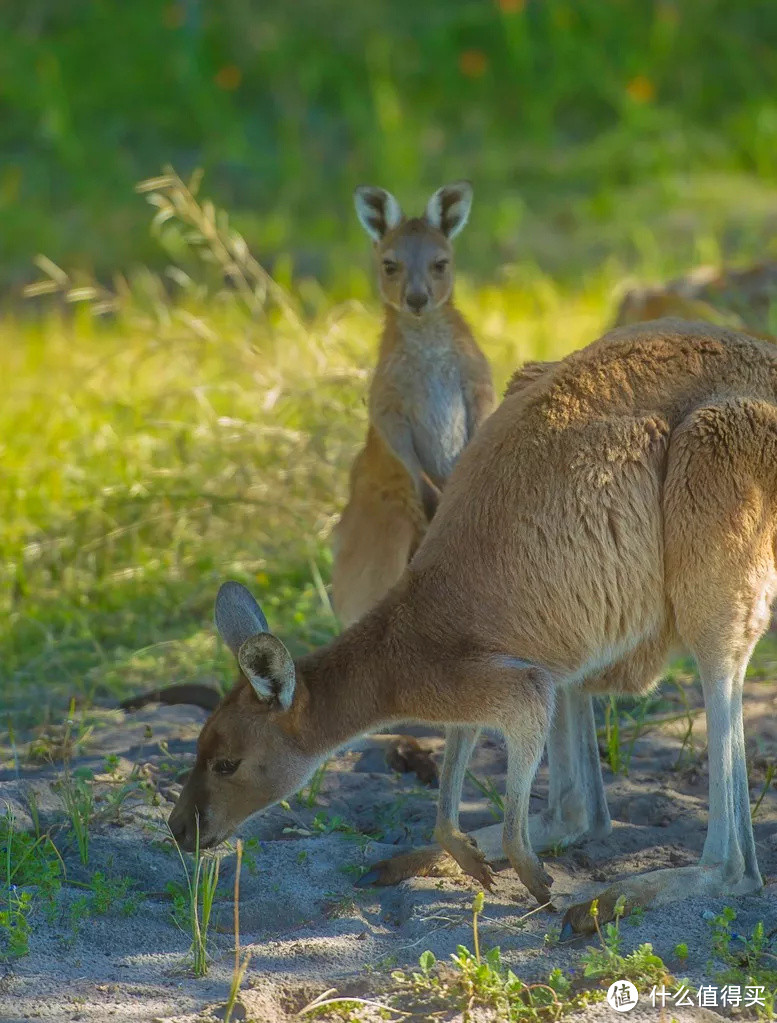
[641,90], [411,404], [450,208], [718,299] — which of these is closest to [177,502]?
[411,404]

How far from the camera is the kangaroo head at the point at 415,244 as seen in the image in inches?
232

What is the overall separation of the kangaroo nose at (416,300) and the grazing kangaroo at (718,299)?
2015 millimetres

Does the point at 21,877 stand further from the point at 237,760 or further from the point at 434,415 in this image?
the point at 434,415

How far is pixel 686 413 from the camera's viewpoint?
4254mm

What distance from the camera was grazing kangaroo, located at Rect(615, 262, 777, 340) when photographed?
24.8 ft

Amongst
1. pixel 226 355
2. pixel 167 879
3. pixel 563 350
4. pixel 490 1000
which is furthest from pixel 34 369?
pixel 490 1000

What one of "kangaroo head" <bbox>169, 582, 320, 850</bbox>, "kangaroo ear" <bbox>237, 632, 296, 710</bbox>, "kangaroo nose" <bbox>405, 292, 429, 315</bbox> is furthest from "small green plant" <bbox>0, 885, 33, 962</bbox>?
"kangaroo nose" <bbox>405, 292, 429, 315</bbox>

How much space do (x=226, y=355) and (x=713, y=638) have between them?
3.44 meters

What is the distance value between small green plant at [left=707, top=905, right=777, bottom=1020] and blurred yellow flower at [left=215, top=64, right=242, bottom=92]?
34.4ft

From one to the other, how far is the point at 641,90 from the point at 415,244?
23.0 ft

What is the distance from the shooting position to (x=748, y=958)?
12.0ft

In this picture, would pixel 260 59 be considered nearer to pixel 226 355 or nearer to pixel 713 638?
pixel 226 355

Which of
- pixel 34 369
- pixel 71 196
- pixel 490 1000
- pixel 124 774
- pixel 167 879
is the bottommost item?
pixel 490 1000

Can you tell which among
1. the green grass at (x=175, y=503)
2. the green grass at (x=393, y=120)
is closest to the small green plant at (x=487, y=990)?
the green grass at (x=175, y=503)
